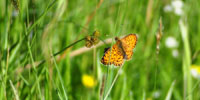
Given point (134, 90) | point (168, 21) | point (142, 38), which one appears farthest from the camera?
point (168, 21)

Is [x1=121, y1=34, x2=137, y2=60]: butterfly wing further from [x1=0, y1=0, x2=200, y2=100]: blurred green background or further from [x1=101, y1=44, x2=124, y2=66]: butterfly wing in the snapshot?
[x1=0, y1=0, x2=200, y2=100]: blurred green background

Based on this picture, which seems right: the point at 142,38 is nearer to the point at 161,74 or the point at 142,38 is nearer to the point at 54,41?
the point at 161,74

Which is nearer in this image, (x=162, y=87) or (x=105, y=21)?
(x=162, y=87)

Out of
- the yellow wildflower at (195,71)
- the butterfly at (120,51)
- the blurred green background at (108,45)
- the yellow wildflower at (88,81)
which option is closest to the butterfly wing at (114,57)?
the butterfly at (120,51)

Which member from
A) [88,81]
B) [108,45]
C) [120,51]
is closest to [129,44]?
[120,51]

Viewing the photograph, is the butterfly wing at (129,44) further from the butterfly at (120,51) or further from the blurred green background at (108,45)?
the blurred green background at (108,45)

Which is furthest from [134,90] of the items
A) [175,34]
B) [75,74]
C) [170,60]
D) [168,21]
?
[168,21]

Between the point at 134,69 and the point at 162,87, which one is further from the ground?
the point at 134,69

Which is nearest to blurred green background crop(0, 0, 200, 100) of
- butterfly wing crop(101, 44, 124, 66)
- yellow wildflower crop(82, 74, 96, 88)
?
yellow wildflower crop(82, 74, 96, 88)
